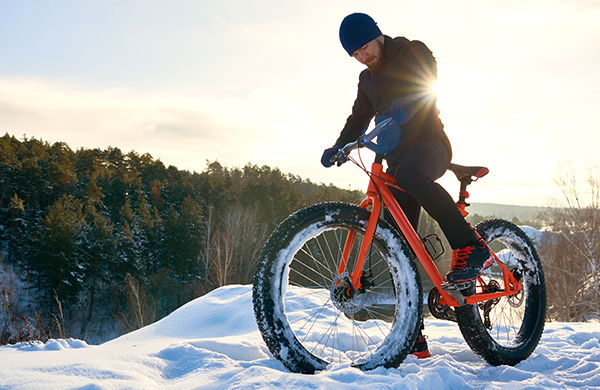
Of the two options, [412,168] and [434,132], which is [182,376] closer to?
[412,168]

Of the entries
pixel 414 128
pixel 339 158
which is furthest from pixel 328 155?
pixel 414 128

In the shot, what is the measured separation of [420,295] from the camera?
88.8 inches

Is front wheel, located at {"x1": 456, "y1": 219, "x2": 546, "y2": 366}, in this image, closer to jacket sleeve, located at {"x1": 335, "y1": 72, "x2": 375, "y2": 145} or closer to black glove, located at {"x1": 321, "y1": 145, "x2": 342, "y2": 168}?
jacket sleeve, located at {"x1": 335, "y1": 72, "x2": 375, "y2": 145}

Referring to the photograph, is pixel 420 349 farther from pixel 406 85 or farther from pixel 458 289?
pixel 406 85

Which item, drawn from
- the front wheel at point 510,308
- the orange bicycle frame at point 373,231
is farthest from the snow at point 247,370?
the orange bicycle frame at point 373,231

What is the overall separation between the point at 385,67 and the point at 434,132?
56 centimetres

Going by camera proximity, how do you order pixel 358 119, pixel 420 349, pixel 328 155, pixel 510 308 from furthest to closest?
pixel 510 308
pixel 358 119
pixel 420 349
pixel 328 155

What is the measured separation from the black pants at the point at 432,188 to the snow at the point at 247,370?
82cm

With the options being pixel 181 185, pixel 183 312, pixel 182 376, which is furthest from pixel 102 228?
pixel 182 376

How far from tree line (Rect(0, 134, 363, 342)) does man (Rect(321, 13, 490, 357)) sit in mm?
24865

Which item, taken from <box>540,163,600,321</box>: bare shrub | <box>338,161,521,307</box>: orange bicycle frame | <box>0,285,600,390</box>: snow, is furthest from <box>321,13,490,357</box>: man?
<box>540,163,600,321</box>: bare shrub

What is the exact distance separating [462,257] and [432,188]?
507mm

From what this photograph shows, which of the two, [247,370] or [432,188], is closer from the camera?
[247,370]

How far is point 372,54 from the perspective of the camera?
240 cm
